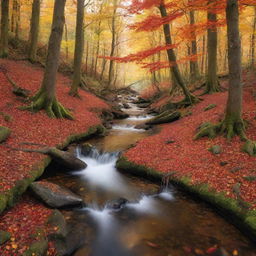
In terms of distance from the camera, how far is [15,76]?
51.3ft

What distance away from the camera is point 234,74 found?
8.79 metres

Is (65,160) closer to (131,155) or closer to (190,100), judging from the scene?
(131,155)

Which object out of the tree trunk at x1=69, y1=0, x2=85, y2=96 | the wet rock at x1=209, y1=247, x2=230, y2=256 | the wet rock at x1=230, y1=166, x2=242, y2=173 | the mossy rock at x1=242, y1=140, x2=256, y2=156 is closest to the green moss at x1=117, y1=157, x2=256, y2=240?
the wet rock at x1=209, y1=247, x2=230, y2=256

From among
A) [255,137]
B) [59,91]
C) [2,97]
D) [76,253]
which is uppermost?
[59,91]

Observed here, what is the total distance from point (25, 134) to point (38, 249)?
5.82m

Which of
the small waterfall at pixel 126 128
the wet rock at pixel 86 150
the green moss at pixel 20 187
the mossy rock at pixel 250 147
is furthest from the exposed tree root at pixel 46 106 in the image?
the mossy rock at pixel 250 147

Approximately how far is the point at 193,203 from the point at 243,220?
159cm

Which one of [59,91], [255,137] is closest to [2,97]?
[59,91]

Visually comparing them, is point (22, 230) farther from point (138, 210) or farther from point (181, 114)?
point (181, 114)

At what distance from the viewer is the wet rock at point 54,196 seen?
20.6 feet

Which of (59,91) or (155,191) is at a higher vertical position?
(59,91)

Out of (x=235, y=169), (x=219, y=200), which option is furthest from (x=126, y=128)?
(x=219, y=200)

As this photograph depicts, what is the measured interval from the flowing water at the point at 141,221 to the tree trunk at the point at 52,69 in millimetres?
4781

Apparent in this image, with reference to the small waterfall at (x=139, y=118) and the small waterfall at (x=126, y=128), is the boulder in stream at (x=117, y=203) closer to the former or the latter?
the small waterfall at (x=126, y=128)
